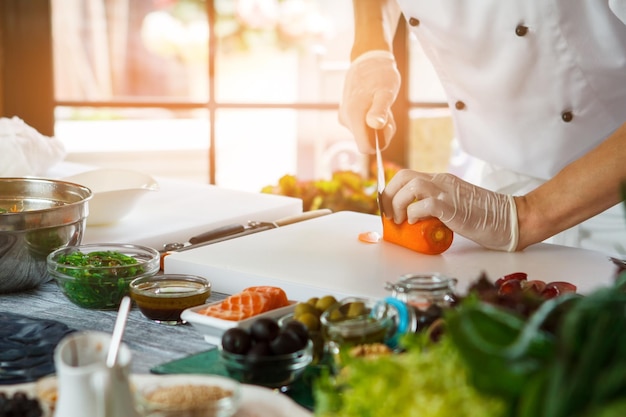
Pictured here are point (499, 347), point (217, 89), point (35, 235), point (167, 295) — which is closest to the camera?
point (499, 347)

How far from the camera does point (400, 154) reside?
389 cm

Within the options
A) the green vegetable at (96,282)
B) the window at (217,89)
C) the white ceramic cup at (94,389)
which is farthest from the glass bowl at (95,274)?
the window at (217,89)

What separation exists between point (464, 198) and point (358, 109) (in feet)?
1.62

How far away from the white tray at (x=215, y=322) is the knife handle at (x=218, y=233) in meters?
0.52

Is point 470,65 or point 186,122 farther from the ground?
point 470,65

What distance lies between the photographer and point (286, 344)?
0.98m

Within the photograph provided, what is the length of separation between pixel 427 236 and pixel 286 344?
68 centimetres

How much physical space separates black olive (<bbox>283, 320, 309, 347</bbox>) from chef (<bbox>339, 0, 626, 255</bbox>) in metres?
0.63

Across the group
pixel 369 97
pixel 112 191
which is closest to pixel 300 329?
pixel 112 191

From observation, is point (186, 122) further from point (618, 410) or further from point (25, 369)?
point (618, 410)

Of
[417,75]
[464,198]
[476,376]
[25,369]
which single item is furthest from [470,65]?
[417,75]

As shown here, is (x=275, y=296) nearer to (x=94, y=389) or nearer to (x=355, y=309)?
(x=355, y=309)

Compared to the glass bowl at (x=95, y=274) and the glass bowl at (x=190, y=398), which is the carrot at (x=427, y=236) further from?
the glass bowl at (x=190, y=398)

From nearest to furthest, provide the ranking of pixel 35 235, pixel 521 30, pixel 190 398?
1. pixel 190 398
2. pixel 35 235
3. pixel 521 30
